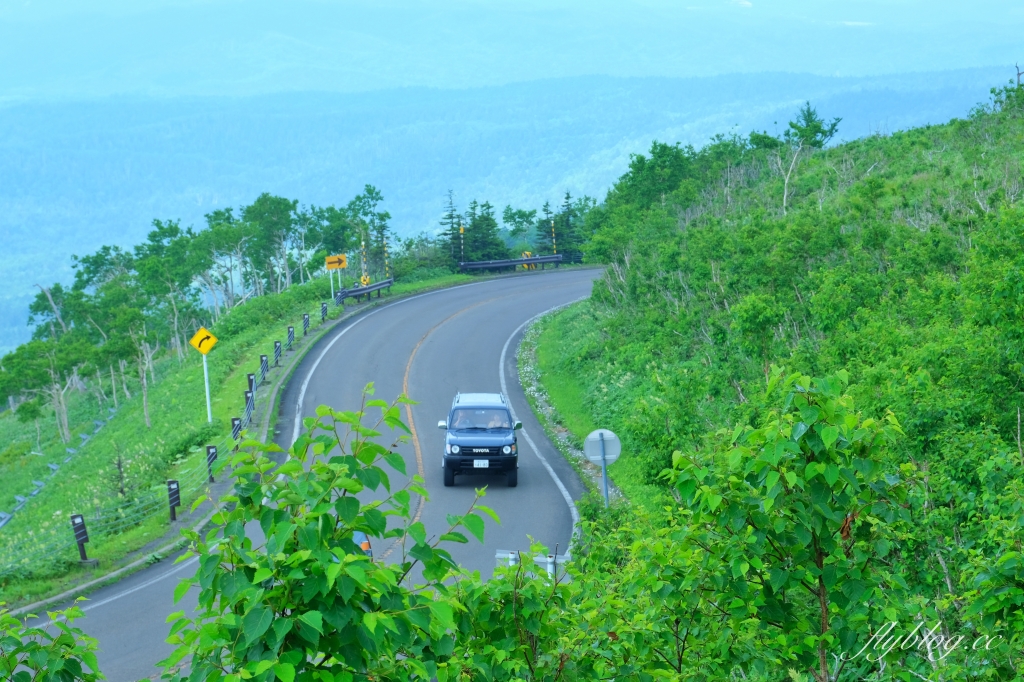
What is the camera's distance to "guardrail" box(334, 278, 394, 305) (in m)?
44.0

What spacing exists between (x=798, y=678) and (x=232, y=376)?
3165 centimetres

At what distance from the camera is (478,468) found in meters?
21.3

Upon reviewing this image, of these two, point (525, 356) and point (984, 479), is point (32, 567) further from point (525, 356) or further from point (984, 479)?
point (525, 356)

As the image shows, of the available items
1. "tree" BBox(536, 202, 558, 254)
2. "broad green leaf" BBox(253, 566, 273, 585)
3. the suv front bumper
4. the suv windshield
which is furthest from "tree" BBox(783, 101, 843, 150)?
"broad green leaf" BBox(253, 566, 273, 585)

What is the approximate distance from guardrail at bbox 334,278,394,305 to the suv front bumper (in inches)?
929

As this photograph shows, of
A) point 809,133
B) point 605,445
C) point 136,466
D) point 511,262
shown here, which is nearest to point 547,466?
point 605,445

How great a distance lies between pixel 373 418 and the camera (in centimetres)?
2786

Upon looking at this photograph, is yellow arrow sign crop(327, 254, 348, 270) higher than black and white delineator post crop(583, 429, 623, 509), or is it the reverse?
yellow arrow sign crop(327, 254, 348, 270)

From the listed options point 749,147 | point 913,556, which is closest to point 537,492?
point 913,556

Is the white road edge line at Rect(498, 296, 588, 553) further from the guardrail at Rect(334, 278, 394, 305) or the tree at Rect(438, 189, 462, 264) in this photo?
the tree at Rect(438, 189, 462, 264)

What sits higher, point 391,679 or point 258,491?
point 258,491

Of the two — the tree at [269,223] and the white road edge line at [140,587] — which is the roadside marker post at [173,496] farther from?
the tree at [269,223]

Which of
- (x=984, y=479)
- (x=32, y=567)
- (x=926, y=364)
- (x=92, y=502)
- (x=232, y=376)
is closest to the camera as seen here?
(x=984, y=479)

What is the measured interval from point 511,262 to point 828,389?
53.5m
